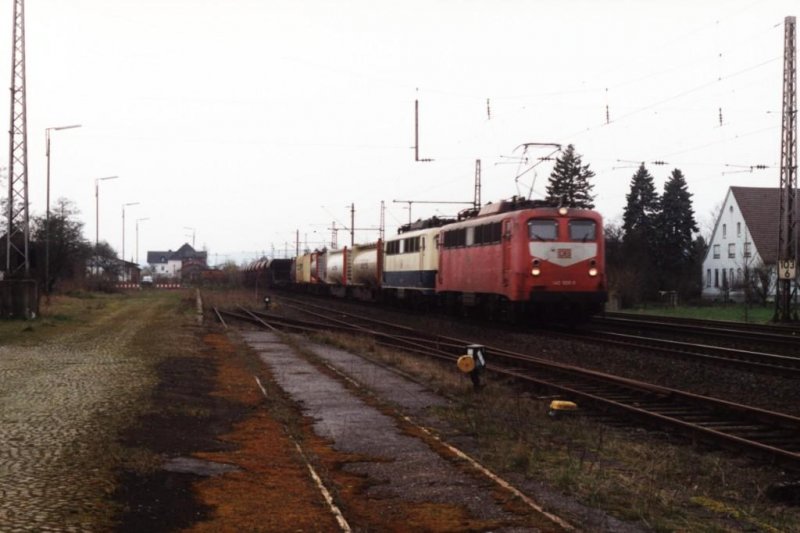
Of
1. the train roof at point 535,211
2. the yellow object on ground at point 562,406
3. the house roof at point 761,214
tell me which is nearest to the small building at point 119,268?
the house roof at point 761,214

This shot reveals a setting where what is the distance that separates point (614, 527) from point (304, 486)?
254 centimetres

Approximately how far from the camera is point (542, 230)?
23828mm

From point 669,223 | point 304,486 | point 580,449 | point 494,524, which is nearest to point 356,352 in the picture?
point 580,449

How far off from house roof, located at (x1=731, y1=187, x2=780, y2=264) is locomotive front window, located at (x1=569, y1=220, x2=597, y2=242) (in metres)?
41.1

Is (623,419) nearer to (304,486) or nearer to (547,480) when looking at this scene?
(547,480)

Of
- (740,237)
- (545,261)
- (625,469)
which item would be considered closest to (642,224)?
→ (740,237)

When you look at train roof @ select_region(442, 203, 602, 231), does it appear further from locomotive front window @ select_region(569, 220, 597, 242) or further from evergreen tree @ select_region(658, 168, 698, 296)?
evergreen tree @ select_region(658, 168, 698, 296)

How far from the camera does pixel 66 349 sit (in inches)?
790

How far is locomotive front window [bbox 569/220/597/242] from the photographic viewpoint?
952 inches

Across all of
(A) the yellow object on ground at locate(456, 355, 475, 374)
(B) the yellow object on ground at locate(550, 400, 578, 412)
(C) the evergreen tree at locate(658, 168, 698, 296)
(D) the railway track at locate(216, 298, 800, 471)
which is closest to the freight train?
(D) the railway track at locate(216, 298, 800, 471)

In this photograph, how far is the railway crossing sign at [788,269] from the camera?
1072 inches

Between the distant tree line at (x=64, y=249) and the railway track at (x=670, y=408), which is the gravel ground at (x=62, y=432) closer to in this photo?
the railway track at (x=670, y=408)

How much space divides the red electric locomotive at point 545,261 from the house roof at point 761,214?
41023 mm

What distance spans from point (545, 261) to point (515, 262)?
0.79 m
